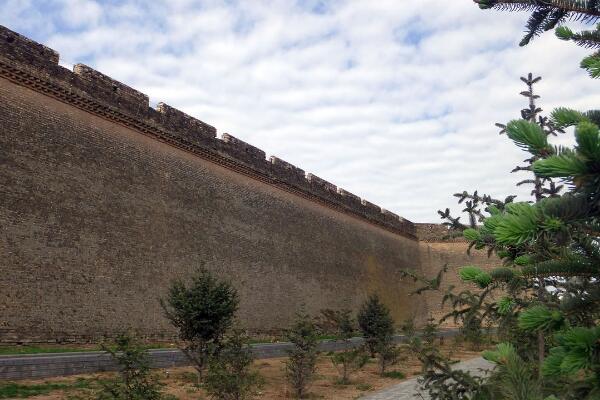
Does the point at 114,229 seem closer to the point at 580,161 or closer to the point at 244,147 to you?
the point at 244,147

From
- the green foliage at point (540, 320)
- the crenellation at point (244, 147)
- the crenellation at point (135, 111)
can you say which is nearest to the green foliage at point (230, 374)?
the green foliage at point (540, 320)

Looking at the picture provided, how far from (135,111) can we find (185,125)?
219 cm

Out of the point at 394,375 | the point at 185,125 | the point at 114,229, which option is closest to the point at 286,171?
the point at 185,125

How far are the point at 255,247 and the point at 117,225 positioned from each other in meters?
6.69

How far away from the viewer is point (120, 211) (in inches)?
591

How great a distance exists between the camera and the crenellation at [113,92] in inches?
576

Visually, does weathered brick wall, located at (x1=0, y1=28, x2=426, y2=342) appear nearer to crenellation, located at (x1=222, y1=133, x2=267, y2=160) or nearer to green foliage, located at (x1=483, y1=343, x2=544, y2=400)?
crenellation, located at (x1=222, y1=133, x2=267, y2=160)

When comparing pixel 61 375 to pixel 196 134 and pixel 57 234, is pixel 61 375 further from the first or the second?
pixel 196 134

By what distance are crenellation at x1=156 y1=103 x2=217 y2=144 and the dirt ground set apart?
8.01 metres

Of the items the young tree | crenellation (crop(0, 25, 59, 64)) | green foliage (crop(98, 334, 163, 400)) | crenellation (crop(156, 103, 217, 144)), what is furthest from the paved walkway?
crenellation (crop(0, 25, 59, 64))

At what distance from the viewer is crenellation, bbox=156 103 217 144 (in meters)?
17.1

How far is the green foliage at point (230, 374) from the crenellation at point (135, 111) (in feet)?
28.2

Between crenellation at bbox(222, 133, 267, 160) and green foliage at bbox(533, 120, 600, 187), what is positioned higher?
crenellation at bbox(222, 133, 267, 160)

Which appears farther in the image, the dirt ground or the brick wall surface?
the brick wall surface
